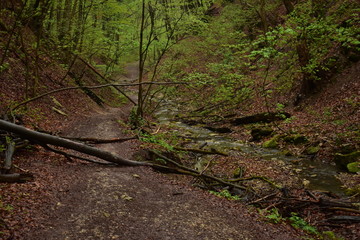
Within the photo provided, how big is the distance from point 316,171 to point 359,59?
9.34 m

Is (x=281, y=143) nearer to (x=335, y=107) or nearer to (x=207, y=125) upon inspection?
(x=335, y=107)

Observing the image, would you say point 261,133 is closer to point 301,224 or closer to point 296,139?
point 296,139

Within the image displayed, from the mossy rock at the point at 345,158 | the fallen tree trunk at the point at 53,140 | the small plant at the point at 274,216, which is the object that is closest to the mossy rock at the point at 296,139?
the mossy rock at the point at 345,158

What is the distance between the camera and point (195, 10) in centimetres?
1552

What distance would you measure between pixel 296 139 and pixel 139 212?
1025 centimetres

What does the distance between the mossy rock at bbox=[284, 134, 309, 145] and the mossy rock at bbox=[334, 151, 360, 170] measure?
2428 millimetres

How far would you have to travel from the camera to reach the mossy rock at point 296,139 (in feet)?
42.9

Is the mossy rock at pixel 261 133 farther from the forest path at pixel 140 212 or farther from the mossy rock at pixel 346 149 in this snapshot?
the forest path at pixel 140 212

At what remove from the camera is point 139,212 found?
19.3 ft

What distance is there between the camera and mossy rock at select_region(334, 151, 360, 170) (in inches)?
403

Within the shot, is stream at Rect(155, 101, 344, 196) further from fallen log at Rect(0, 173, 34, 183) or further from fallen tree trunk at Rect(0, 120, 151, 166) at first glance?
fallen log at Rect(0, 173, 34, 183)

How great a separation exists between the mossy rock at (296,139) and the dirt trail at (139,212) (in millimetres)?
7011

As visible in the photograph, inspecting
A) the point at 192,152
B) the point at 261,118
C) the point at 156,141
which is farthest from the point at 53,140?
the point at 261,118

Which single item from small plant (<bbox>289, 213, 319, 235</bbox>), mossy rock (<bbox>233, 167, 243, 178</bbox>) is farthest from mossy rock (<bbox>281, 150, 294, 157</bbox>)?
small plant (<bbox>289, 213, 319, 235</bbox>)
